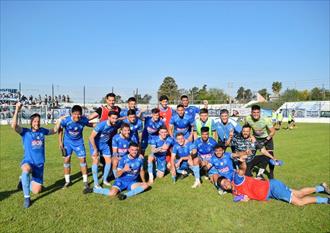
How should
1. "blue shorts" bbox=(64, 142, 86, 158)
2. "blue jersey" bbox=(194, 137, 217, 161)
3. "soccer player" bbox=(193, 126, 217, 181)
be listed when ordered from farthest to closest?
"blue jersey" bbox=(194, 137, 217, 161) → "soccer player" bbox=(193, 126, 217, 181) → "blue shorts" bbox=(64, 142, 86, 158)

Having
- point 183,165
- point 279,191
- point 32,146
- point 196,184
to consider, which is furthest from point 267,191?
point 32,146

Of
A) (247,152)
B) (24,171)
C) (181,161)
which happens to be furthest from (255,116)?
(24,171)

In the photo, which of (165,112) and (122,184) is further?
(165,112)

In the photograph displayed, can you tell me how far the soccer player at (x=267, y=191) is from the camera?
5.71m

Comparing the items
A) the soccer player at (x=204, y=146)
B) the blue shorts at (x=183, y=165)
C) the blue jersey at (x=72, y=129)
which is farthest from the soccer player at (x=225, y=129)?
the blue jersey at (x=72, y=129)

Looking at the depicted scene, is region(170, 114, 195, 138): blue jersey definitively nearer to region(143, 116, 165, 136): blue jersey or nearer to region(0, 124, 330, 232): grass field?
region(143, 116, 165, 136): blue jersey

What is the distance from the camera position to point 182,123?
827 cm

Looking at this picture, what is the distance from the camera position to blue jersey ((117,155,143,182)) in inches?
264

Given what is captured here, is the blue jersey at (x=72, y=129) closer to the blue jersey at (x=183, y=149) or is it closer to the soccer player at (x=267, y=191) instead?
the blue jersey at (x=183, y=149)

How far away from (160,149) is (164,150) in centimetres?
12

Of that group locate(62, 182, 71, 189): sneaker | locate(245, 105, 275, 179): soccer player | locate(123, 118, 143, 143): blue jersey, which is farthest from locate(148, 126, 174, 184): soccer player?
locate(245, 105, 275, 179): soccer player

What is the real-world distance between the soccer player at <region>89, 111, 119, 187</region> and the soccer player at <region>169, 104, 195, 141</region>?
1592 mm

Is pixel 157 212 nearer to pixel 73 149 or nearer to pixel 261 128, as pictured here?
pixel 73 149

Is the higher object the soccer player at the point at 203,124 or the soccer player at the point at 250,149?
the soccer player at the point at 203,124
